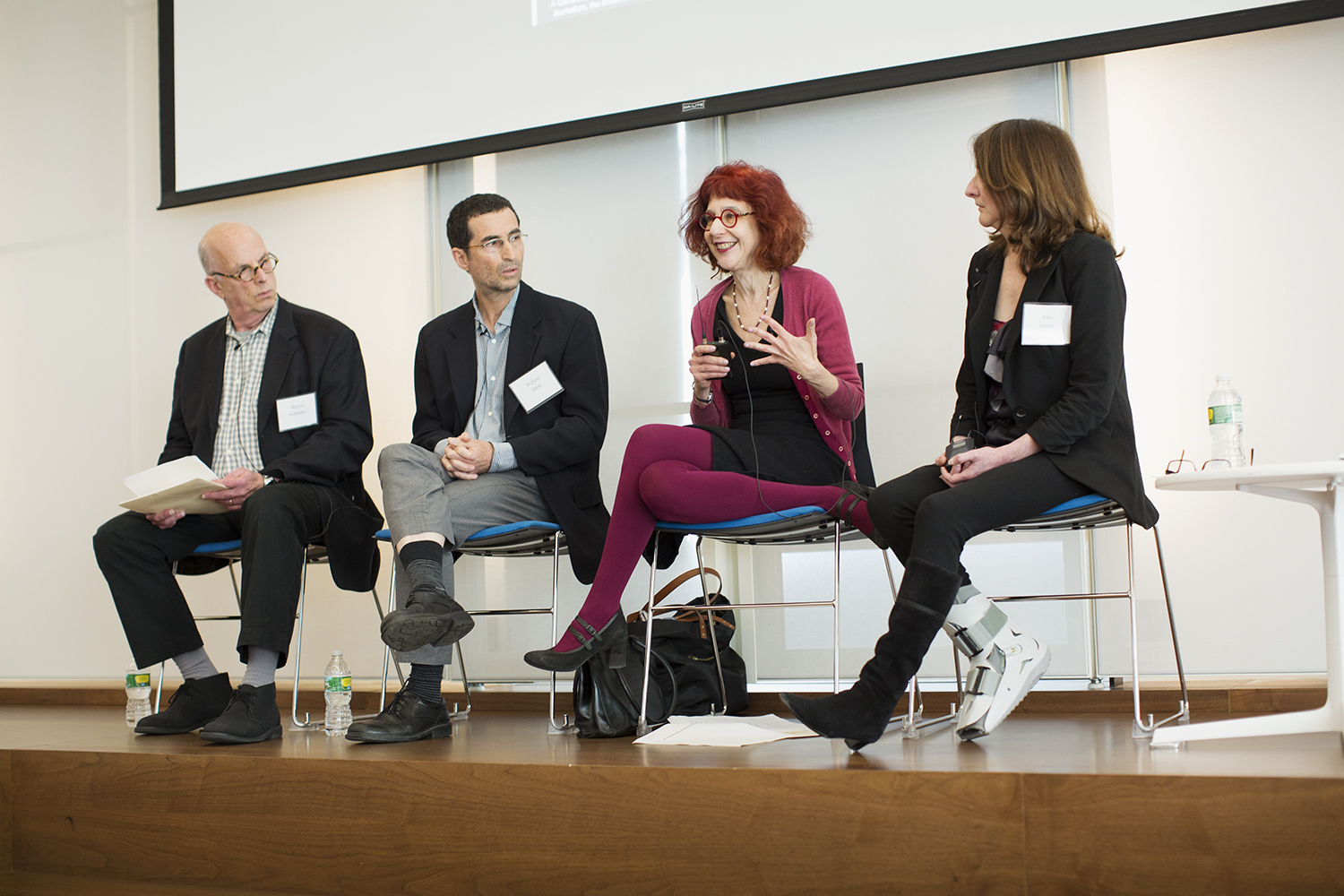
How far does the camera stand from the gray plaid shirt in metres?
3.06

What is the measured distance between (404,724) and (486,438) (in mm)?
861


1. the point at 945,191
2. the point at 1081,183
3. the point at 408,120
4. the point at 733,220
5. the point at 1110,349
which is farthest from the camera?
the point at 408,120

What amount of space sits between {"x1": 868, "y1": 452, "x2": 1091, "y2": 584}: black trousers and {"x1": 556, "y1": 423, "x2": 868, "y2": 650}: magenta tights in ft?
0.61

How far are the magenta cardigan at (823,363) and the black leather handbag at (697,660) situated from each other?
0.49 meters

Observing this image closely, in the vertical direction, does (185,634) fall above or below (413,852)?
above

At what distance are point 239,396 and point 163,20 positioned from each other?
2083 millimetres

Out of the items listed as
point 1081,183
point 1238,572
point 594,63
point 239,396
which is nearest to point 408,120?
point 594,63

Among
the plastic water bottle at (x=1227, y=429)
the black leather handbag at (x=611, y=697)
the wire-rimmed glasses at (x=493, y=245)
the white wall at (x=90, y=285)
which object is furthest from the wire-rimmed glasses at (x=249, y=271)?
the plastic water bottle at (x=1227, y=429)

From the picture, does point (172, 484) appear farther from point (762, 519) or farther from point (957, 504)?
point (957, 504)

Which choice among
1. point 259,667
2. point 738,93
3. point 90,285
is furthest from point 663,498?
point 90,285

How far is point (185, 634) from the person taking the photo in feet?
9.14

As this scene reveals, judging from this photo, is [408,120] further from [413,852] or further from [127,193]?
[413,852]

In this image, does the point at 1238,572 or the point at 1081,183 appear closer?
the point at 1081,183

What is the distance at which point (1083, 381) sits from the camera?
6.83 feet
